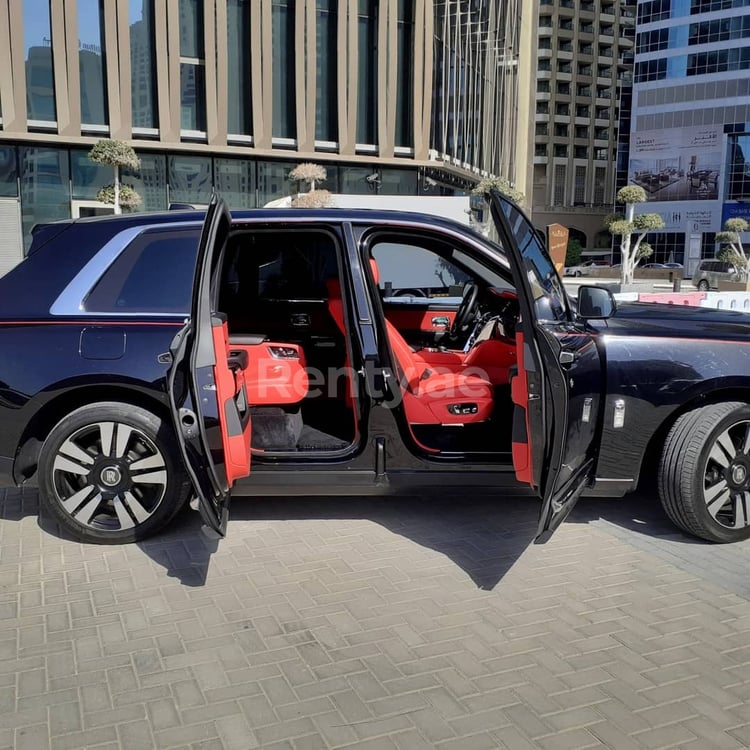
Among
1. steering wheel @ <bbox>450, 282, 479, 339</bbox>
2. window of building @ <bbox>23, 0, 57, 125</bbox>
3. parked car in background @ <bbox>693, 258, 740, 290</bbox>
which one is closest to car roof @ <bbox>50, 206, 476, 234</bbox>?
steering wheel @ <bbox>450, 282, 479, 339</bbox>

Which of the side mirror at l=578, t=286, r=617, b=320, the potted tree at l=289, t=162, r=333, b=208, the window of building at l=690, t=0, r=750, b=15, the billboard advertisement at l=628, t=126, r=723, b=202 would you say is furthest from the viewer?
the billboard advertisement at l=628, t=126, r=723, b=202

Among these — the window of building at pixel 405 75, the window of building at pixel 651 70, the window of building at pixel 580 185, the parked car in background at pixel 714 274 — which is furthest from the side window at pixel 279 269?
the window of building at pixel 580 185

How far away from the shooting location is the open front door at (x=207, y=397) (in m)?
3.61

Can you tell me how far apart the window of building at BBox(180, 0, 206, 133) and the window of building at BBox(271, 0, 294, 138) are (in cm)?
278

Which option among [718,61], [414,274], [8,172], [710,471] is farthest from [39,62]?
[718,61]

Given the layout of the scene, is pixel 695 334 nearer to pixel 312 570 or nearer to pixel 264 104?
pixel 312 570

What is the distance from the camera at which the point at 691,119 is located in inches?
3162

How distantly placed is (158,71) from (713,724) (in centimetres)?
3006

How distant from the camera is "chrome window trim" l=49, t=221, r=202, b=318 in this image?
13.5ft

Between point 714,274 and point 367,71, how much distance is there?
66.1 ft

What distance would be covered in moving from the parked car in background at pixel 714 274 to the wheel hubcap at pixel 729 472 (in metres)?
36.8

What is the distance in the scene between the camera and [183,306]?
4.18 metres

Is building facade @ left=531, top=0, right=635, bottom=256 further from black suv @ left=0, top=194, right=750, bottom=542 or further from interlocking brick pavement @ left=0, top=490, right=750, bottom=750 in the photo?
interlocking brick pavement @ left=0, top=490, right=750, bottom=750

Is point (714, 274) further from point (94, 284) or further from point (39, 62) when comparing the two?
point (94, 284)
